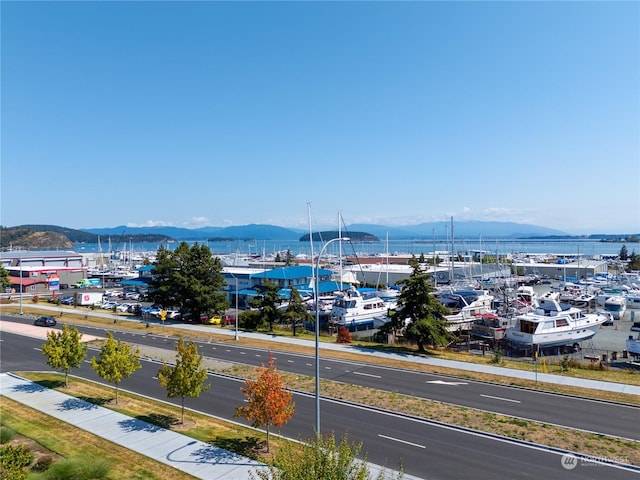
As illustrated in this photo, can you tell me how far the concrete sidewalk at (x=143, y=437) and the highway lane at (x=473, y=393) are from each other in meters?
11.7

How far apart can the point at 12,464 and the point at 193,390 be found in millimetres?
7100

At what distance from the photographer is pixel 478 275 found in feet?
305

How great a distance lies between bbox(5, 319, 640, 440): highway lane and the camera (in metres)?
20.3

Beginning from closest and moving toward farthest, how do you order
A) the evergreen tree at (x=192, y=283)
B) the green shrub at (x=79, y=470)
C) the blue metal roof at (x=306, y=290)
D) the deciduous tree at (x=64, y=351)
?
1. the green shrub at (x=79, y=470)
2. the deciduous tree at (x=64, y=351)
3. the evergreen tree at (x=192, y=283)
4. the blue metal roof at (x=306, y=290)

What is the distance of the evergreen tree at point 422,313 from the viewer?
3409 cm

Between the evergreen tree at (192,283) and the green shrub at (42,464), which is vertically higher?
the evergreen tree at (192,283)

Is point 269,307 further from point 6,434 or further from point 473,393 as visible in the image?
point 6,434

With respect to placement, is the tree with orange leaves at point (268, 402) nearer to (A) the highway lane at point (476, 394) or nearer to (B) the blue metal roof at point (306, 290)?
(A) the highway lane at point (476, 394)

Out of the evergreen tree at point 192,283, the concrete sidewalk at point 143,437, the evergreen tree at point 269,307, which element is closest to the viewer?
the concrete sidewalk at point 143,437

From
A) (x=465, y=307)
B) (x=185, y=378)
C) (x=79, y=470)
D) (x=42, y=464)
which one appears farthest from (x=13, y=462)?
(x=465, y=307)

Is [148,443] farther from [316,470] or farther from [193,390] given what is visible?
[316,470]

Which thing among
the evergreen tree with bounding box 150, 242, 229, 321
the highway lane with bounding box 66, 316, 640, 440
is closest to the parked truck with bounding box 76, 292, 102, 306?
the evergreen tree with bounding box 150, 242, 229, 321

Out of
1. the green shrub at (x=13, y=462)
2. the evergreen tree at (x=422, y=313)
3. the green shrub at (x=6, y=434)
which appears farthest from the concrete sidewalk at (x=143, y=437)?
the evergreen tree at (x=422, y=313)

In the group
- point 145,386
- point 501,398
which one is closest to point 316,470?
point 501,398
